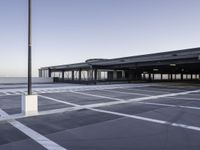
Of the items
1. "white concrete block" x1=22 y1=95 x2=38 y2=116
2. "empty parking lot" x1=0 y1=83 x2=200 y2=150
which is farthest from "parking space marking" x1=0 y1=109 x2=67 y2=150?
"white concrete block" x1=22 y1=95 x2=38 y2=116

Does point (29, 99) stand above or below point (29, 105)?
above

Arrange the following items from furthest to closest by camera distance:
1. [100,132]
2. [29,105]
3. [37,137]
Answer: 1. [29,105]
2. [100,132]
3. [37,137]

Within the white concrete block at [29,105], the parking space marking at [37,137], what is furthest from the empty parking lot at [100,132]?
the white concrete block at [29,105]

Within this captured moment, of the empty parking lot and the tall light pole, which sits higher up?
the tall light pole

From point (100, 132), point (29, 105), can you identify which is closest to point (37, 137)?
point (100, 132)

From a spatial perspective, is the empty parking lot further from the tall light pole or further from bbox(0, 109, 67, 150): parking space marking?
the tall light pole

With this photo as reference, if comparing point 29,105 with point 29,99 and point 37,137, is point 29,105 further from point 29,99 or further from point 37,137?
point 37,137

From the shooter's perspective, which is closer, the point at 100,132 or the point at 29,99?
the point at 100,132

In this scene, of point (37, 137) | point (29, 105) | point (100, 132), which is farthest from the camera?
point (29, 105)

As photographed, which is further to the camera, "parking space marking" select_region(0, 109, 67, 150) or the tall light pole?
the tall light pole

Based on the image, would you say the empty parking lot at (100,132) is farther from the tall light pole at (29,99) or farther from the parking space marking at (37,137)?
the tall light pole at (29,99)

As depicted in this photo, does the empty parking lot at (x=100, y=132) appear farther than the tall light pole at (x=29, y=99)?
No

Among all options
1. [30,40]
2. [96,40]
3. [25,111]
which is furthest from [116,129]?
[96,40]

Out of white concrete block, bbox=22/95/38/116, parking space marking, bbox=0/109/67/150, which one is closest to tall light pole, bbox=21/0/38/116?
white concrete block, bbox=22/95/38/116
